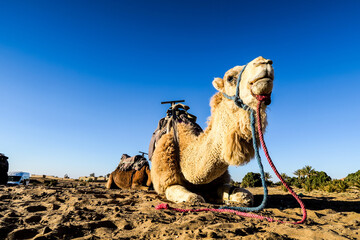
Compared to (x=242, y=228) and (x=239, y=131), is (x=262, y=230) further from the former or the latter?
(x=239, y=131)

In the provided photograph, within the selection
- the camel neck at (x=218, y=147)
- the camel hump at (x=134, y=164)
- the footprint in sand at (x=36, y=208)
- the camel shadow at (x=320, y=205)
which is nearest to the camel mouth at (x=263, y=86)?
the camel neck at (x=218, y=147)

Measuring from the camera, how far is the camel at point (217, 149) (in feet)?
9.41

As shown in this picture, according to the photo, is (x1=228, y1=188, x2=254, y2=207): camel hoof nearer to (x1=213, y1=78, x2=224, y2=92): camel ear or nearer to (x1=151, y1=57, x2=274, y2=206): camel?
(x1=151, y1=57, x2=274, y2=206): camel

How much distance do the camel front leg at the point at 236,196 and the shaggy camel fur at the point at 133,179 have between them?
2.73m

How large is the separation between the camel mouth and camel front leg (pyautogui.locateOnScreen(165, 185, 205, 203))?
1932 millimetres

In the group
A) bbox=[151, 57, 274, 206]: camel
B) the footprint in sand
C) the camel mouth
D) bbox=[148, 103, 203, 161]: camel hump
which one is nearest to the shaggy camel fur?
bbox=[148, 103, 203, 161]: camel hump

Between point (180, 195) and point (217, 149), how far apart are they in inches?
40.3

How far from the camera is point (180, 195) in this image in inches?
149

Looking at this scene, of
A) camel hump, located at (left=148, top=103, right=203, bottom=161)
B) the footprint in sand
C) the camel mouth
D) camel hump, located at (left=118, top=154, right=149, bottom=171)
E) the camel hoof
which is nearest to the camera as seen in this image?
the camel mouth

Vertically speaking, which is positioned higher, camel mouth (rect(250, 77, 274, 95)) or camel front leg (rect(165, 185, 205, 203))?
camel mouth (rect(250, 77, 274, 95))

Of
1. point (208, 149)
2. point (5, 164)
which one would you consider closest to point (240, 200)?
point (208, 149)

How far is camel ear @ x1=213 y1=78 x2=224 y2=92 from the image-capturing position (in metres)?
3.58

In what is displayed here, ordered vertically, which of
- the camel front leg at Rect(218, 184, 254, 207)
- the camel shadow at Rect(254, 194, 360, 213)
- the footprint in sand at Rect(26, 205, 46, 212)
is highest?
the camel front leg at Rect(218, 184, 254, 207)

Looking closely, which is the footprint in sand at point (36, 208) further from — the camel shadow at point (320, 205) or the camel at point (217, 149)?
the camel shadow at point (320, 205)
